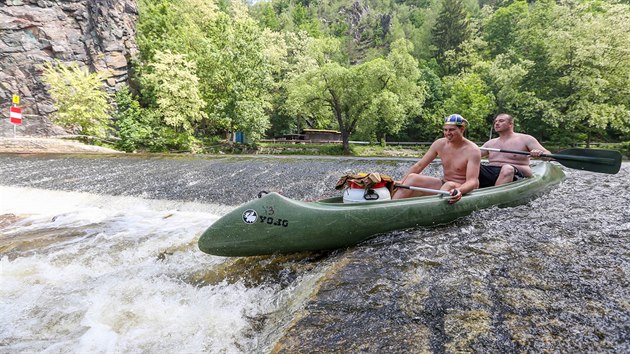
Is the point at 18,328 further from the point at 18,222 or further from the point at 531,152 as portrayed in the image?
the point at 531,152

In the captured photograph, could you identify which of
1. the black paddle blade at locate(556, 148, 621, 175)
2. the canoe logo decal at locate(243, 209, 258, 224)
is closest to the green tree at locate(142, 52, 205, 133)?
the canoe logo decal at locate(243, 209, 258, 224)

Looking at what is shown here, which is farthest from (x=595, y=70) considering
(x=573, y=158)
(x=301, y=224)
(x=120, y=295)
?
(x=120, y=295)

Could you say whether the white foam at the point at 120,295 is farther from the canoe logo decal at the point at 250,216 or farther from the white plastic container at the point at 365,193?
the white plastic container at the point at 365,193

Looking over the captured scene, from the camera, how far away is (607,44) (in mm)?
19922

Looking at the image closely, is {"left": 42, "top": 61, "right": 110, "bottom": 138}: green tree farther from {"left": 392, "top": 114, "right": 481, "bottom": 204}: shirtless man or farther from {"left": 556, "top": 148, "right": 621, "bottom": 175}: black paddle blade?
{"left": 556, "top": 148, "right": 621, "bottom": 175}: black paddle blade

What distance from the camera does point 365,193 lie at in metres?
3.73

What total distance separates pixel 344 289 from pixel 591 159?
444 cm

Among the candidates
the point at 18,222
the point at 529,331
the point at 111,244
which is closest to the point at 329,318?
the point at 529,331

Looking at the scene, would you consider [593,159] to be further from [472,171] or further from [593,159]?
[472,171]

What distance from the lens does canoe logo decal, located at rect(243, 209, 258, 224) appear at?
3.40 metres

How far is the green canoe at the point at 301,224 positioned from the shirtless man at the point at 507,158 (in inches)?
67.3

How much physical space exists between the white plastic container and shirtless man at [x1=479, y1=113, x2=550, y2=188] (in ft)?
6.49

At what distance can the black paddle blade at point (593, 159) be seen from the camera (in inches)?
188

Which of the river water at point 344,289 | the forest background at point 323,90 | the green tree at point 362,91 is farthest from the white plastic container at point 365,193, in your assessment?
the green tree at point 362,91
